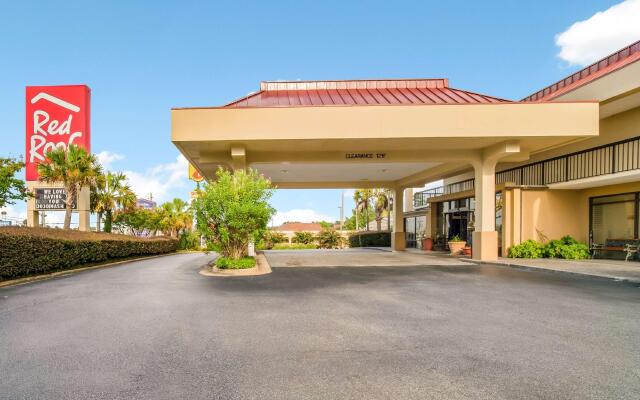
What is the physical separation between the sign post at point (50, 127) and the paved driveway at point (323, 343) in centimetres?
2355

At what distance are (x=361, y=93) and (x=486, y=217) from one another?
8.23 metres

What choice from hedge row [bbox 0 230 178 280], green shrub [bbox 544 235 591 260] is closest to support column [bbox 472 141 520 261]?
green shrub [bbox 544 235 591 260]

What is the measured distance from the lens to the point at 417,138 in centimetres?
1354

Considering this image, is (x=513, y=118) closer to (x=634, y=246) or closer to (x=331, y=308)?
(x=634, y=246)

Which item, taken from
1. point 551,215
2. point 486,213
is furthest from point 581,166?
point 486,213

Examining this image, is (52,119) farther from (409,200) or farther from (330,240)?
(409,200)

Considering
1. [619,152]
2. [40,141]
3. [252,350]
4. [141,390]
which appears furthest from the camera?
[40,141]

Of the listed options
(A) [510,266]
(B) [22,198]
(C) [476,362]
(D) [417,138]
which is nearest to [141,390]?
(C) [476,362]

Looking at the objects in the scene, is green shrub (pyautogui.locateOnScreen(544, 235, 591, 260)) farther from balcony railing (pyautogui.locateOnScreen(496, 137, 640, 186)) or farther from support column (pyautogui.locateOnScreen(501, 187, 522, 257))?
balcony railing (pyautogui.locateOnScreen(496, 137, 640, 186))

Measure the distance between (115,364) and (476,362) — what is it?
4.06 m

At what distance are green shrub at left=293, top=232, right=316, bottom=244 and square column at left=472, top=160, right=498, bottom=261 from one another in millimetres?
24585

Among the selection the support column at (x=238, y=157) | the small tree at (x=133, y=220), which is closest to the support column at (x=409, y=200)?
the support column at (x=238, y=157)

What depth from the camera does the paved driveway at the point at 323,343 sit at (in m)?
3.53

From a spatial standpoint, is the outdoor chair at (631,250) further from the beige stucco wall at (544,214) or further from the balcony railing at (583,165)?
the balcony railing at (583,165)
